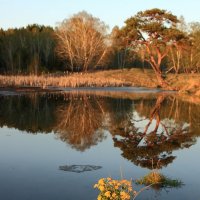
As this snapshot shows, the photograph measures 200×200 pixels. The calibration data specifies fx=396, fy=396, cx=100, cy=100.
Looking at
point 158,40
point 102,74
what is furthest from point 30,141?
point 102,74

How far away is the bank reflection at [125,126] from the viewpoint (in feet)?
46.8

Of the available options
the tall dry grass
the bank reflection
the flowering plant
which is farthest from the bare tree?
the flowering plant

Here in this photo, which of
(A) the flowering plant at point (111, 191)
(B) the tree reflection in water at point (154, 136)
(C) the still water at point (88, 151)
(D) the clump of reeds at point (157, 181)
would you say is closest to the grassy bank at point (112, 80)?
(B) the tree reflection in water at point (154, 136)

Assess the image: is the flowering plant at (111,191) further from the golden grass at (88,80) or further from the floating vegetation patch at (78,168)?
the golden grass at (88,80)

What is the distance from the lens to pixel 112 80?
177 feet

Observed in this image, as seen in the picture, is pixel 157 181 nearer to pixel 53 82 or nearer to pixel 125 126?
pixel 125 126

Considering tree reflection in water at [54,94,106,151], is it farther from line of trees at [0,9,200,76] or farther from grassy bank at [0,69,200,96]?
line of trees at [0,9,200,76]

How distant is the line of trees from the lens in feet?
169

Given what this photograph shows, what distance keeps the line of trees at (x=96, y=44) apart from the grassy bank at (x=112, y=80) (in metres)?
2.17

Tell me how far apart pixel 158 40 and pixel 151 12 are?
3.79 metres

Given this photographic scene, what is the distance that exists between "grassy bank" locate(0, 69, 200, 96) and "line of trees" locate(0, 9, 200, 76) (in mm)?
2170

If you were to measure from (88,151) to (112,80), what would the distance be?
40.6 metres

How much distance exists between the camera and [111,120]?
2155 cm

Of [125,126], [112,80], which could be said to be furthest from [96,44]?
[125,126]
